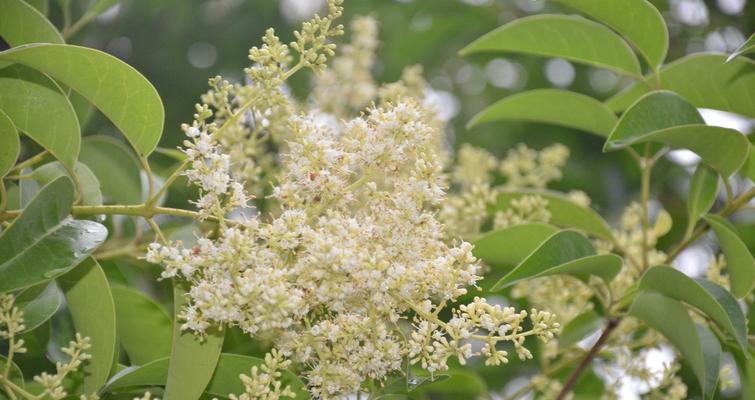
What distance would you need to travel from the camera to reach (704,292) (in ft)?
5.24

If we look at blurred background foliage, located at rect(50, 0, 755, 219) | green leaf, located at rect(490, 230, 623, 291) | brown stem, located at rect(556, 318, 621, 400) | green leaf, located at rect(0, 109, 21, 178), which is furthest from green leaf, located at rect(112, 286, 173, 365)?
blurred background foliage, located at rect(50, 0, 755, 219)

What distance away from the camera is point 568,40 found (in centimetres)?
191

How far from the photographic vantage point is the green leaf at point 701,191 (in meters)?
1.99

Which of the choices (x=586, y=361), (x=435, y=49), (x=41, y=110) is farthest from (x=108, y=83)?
(x=435, y=49)

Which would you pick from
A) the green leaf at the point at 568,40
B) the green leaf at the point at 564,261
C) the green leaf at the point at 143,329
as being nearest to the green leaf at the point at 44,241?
the green leaf at the point at 143,329

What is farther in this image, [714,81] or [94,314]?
[714,81]

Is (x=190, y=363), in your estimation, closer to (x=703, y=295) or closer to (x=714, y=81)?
(x=703, y=295)

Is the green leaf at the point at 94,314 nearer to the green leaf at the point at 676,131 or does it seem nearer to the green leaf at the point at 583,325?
the green leaf at the point at 676,131

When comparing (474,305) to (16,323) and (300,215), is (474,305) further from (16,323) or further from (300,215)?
(16,323)

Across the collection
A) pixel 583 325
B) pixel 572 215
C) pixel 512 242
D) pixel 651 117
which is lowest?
pixel 583 325

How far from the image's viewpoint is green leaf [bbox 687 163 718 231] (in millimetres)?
1988

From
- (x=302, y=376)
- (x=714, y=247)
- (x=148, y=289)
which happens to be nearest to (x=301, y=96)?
(x=148, y=289)

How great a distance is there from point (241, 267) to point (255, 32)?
2.37m

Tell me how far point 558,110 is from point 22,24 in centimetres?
112
